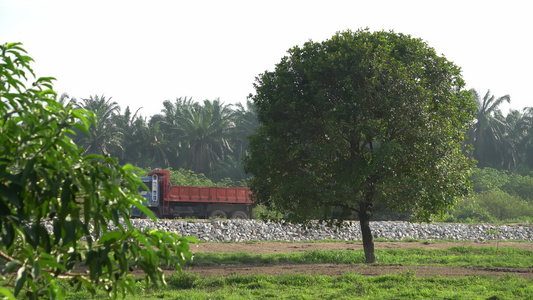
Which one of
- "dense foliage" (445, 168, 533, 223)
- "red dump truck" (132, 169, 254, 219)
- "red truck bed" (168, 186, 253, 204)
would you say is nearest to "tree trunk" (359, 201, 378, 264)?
"red dump truck" (132, 169, 254, 219)

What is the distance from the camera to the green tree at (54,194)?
97.4 inches

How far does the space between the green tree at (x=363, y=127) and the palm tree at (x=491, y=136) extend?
1736 inches

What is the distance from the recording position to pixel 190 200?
32.3m

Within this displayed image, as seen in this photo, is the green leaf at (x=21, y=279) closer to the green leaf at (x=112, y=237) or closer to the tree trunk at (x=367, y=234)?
the green leaf at (x=112, y=237)

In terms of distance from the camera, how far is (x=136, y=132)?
5378cm

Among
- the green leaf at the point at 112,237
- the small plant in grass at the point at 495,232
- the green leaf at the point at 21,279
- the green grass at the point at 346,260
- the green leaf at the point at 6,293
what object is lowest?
the green grass at the point at 346,260

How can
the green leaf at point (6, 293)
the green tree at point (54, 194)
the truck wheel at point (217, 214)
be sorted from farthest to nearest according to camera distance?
the truck wheel at point (217, 214)
the green tree at point (54, 194)
the green leaf at point (6, 293)

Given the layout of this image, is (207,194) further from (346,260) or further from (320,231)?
(346,260)

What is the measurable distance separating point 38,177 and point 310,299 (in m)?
7.70

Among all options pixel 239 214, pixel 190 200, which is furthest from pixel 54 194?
pixel 239 214

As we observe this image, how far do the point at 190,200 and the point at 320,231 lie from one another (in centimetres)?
804

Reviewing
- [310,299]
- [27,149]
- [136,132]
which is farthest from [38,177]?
[136,132]

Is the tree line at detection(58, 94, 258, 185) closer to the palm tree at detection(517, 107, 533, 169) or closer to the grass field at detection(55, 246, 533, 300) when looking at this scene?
the palm tree at detection(517, 107, 533, 169)

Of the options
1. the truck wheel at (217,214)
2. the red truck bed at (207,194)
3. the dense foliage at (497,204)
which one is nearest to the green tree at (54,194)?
the red truck bed at (207,194)
